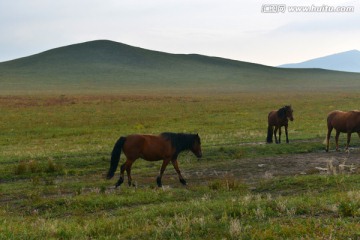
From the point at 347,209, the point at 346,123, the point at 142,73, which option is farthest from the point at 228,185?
the point at 142,73

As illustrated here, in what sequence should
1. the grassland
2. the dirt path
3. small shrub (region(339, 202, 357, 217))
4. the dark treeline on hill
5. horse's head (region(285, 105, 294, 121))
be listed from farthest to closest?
1. the dark treeline on hill
2. horse's head (region(285, 105, 294, 121))
3. the dirt path
4. small shrub (region(339, 202, 357, 217))
5. the grassland

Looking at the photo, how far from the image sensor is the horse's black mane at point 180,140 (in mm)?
12625

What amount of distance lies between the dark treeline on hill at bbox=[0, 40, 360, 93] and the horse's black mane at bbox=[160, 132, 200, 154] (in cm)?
9640

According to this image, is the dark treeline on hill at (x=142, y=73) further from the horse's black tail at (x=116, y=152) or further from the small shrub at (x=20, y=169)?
the horse's black tail at (x=116, y=152)

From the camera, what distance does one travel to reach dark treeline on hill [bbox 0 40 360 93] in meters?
119

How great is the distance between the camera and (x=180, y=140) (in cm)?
1284

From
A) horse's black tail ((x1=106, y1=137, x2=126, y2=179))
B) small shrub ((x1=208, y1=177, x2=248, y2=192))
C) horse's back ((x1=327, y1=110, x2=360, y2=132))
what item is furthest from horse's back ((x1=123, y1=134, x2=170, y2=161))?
horse's back ((x1=327, y1=110, x2=360, y2=132))


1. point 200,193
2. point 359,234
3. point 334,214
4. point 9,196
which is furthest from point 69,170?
point 359,234

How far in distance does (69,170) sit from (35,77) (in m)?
124

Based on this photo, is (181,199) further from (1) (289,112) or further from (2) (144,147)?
(1) (289,112)

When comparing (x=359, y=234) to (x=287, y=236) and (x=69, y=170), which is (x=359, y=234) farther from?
(x=69, y=170)

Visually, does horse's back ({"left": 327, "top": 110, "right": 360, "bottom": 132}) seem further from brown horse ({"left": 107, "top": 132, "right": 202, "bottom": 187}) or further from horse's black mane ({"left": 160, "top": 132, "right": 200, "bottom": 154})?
brown horse ({"left": 107, "top": 132, "right": 202, "bottom": 187})

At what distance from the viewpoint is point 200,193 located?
10734mm

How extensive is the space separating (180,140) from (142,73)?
135521mm
